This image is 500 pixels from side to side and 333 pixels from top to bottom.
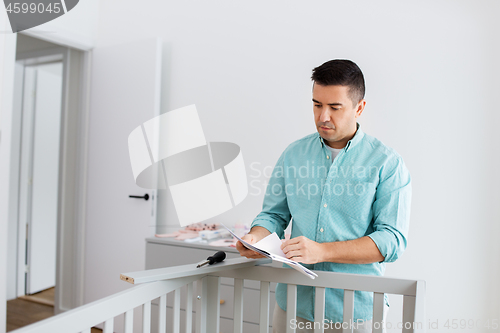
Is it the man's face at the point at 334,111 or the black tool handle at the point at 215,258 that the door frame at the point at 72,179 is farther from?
the man's face at the point at 334,111

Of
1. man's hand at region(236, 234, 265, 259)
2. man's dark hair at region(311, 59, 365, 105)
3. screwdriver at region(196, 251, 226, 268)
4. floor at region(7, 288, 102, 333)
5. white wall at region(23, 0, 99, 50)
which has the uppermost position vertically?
white wall at region(23, 0, 99, 50)

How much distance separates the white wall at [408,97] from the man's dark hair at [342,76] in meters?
1.05

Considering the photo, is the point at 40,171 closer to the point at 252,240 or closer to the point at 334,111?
the point at 252,240

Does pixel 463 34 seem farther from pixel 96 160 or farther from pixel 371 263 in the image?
pixel 96 160

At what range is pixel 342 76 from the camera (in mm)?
1096

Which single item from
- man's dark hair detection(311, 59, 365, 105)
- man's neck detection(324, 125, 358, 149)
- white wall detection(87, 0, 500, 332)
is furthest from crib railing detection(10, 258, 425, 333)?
white wall detection(87, 0, 500, 332)

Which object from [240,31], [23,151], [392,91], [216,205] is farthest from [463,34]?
[23,151]

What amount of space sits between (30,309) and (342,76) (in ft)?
9.71

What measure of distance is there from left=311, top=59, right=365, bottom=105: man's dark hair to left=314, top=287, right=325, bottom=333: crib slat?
1.76 ft

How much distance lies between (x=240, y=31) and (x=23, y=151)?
2.08 m

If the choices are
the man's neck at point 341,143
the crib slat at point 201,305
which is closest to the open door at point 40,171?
the crib slat at point 201,305

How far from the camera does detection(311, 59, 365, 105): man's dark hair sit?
1097mm

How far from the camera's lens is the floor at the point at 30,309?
271 centimetres

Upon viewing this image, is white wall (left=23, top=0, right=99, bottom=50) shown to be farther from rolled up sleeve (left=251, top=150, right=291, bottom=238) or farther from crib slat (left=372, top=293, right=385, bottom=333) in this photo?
crib slat (left=372, top=293, right=385, bottom=333)
